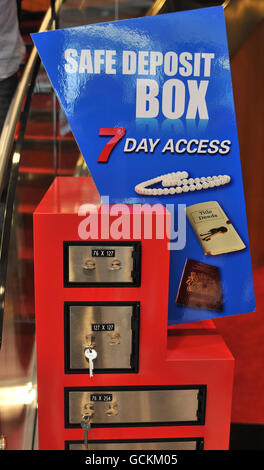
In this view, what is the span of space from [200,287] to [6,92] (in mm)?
1692

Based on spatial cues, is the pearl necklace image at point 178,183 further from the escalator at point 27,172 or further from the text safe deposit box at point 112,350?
the escalator at point 27,172

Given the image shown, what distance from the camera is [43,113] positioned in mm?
4070

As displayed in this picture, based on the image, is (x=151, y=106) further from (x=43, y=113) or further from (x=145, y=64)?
(x=43, y=113)

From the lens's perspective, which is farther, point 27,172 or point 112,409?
point 27,172

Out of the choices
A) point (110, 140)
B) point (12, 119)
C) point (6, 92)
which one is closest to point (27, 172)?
point (6, 92)

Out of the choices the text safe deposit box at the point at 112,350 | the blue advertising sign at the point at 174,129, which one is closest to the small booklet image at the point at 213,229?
the blue advertising sign at the point at 174,129

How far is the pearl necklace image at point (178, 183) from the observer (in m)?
1.91

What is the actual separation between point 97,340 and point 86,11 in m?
4.27

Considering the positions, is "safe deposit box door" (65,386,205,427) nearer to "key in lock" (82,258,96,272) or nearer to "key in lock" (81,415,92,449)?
"key in lock" (81,415,92,449)

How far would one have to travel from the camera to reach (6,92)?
295cm

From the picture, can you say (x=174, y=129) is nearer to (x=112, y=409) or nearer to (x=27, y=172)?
(x=112, y=409)

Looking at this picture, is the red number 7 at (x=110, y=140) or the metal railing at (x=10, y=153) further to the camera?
the metal railing at (x=10, y=153)

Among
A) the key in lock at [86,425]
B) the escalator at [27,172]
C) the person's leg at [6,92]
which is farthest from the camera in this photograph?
the person's leg at [6,92]

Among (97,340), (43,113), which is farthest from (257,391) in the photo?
(43,113)
